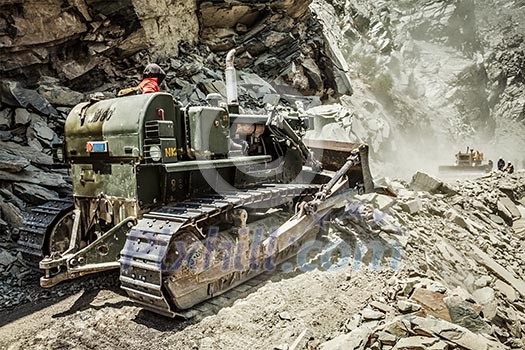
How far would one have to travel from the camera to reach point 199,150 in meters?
4.97

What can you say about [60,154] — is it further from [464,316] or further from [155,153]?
[464,316]

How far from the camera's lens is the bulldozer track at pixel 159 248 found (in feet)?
12.8

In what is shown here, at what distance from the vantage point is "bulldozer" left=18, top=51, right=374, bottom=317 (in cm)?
418

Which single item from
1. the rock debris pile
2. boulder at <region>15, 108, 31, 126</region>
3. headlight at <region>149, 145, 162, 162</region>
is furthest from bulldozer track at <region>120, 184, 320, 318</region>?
boulder at <region>15, 108, 31, 126</region>

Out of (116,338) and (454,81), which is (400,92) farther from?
(116,338)

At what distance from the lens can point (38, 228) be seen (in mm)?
5398

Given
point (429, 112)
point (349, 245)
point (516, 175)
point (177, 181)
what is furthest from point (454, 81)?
point (177, 181)

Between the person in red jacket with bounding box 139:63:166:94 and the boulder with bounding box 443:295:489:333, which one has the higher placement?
the person in red jacket with bounding box 139:63:166:94

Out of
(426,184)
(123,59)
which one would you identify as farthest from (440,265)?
(123,59)

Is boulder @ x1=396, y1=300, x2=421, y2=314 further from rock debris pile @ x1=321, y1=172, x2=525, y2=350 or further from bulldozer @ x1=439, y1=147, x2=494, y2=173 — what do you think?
bulldozer @ x1=439, y1=147, x2=494, y2=173

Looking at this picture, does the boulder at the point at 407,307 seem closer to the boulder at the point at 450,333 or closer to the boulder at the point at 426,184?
the boulder at the point at 450,333

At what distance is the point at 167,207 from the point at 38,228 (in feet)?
6.52

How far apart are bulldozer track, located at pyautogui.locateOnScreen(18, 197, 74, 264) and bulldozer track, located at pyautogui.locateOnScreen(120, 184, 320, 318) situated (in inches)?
68.6

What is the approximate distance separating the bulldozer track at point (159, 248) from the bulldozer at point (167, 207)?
11 mm
